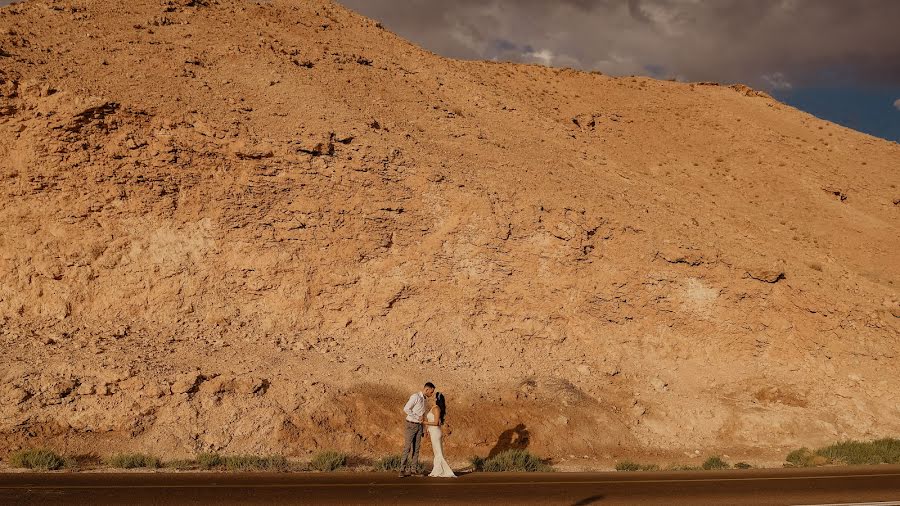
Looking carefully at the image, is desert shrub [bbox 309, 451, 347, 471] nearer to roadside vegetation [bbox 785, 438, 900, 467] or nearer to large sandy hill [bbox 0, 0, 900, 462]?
large sandy hill [bbox 0, 0, 900, 462]

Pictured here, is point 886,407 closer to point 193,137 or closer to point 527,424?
point 527,424

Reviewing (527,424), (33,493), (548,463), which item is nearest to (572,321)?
(527,424)

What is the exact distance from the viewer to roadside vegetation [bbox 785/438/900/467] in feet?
41.7

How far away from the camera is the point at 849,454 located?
43.0ft

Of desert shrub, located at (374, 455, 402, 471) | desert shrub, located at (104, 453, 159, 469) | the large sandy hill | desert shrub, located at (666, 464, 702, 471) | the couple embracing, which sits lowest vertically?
desert shrub, located at (666, 464, 702, 471)

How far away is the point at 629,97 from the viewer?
28.4 m

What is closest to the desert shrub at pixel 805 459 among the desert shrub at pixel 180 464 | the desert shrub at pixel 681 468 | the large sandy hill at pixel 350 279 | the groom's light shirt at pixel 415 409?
the large sandy hill at pixel 350 279

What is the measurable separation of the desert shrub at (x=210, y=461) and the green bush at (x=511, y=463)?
4.32 meters

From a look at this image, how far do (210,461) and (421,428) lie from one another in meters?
3.60

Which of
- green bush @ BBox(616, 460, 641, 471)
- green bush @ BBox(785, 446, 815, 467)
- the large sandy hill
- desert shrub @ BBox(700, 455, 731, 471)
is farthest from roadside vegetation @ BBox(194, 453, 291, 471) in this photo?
green bush @ BBox(785, 446, 815, 467)

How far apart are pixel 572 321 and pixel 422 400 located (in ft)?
24.8

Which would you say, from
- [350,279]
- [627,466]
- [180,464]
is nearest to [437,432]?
[180,464]

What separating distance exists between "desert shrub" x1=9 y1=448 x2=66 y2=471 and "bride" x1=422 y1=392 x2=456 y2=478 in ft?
18.6

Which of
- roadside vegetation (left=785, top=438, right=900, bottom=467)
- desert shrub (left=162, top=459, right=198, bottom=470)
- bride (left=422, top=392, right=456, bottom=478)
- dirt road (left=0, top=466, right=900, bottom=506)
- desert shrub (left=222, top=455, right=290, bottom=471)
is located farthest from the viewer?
roadside vegetation (left=785, top=438, right=900, bottom=467)
